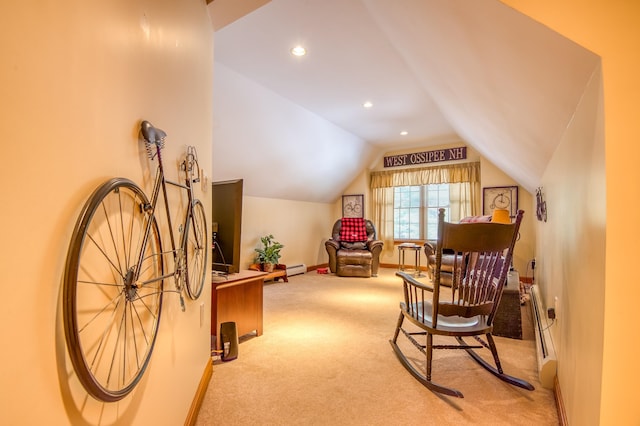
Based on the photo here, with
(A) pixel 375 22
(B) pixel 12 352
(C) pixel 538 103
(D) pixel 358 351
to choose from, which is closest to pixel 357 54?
(A) pixel 375 22

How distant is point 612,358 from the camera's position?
0.94m

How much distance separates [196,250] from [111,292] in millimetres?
914

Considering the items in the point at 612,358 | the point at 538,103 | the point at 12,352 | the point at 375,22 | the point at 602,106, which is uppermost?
the point at 375,22

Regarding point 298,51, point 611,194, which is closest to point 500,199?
point 298,51

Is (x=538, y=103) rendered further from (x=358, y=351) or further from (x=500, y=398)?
(x=358, y=351)

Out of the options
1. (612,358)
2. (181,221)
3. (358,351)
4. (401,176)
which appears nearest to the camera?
(612,358)

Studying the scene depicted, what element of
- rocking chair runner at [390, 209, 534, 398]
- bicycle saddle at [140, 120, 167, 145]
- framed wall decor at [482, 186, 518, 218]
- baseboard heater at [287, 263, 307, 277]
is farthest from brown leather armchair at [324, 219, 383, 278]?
bicycle saddle at [140, 120, 167, 145]

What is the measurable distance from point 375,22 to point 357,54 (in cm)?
54

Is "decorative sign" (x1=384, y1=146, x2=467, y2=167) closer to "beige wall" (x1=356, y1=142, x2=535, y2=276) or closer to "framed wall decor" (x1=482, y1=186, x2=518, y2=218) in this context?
"beige wall" (x1=356, y1=142, x2=535, y2=276)

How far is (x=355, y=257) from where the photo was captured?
5.73m

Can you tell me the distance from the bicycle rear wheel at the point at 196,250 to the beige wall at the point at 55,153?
0.57m

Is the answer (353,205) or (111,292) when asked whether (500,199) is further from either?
(111,292)

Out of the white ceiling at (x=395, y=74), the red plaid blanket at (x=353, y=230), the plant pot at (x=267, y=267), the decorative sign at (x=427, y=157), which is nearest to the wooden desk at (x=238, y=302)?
the white ceiling at (x=395, y=74)

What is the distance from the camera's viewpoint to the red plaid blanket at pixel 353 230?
6.19 metres
